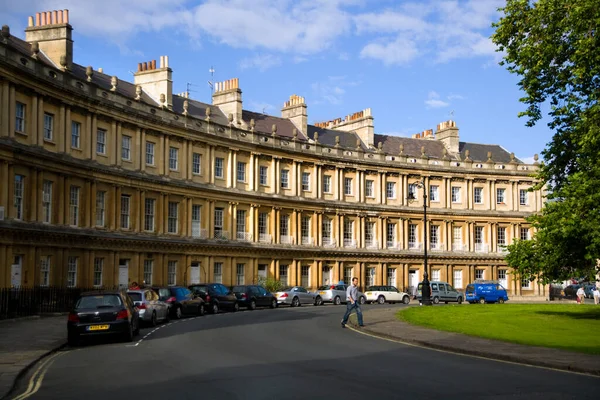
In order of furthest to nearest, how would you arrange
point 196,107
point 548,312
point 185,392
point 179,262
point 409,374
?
1. point 196,107
2. point 179,262
3. point 548,312
4. point 409,374
5. point 185,392

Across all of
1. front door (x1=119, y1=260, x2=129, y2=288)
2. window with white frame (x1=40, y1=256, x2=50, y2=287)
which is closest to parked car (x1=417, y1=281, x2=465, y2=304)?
front door (x1=119, y1=260, x2=129, y2=288)

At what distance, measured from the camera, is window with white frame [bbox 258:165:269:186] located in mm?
61156

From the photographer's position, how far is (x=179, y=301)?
34.7 meters

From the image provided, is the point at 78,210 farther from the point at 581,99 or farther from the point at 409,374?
the point at 409,374

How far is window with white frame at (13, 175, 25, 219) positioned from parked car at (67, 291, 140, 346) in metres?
18.2

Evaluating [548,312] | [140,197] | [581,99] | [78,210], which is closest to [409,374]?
[581,99]

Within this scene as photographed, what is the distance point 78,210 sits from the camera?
145 ft

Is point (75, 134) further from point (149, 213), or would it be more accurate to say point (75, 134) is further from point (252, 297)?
point (252, 297)

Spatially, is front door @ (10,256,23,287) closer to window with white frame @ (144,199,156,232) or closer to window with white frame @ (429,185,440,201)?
window with white frame @ (144,199,156,232)

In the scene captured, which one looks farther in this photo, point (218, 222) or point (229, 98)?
point (229, 98)

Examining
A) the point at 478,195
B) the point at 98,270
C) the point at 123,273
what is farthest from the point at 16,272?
the point at 478,195

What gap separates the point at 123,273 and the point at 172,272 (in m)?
5.15

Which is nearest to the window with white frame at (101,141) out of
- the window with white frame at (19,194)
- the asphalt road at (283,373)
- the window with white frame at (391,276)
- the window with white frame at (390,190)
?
the window with white frame at (19,194)

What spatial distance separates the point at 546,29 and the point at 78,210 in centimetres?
2801
